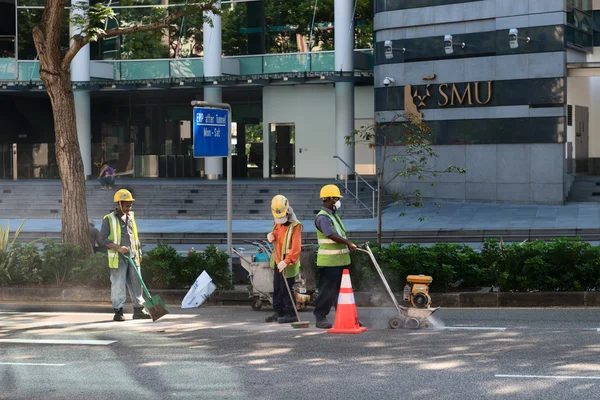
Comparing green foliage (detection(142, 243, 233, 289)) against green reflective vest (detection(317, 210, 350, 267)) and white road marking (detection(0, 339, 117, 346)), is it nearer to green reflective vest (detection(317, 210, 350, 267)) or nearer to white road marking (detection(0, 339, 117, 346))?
green reflective vest (detection(317, 210, 350, 267))

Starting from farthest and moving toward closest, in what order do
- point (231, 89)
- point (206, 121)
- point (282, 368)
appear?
point (231, 89) → point (206, 121) → point (282, 368)

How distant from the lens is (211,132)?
16.3m

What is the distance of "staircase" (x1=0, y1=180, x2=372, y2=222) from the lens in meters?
33.6

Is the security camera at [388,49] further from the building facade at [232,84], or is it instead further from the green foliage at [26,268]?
the green foliage at [26,268]

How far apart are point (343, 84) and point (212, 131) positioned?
25139 millimetres

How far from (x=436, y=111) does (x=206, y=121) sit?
21.5 metres

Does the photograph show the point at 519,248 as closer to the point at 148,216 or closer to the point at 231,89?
the point at 148,216

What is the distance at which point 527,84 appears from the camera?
114ft

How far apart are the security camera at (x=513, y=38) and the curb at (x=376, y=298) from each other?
21.6m

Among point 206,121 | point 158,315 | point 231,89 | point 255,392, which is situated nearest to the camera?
point 255,392

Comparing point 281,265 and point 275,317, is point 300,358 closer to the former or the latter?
point 281,265

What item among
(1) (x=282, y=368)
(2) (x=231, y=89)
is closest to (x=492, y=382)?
(1) (x=282, y=368)

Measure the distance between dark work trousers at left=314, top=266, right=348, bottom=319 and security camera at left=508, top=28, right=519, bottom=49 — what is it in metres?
23.4

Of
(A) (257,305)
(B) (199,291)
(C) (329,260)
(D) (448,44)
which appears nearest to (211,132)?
(B) (199,291)
